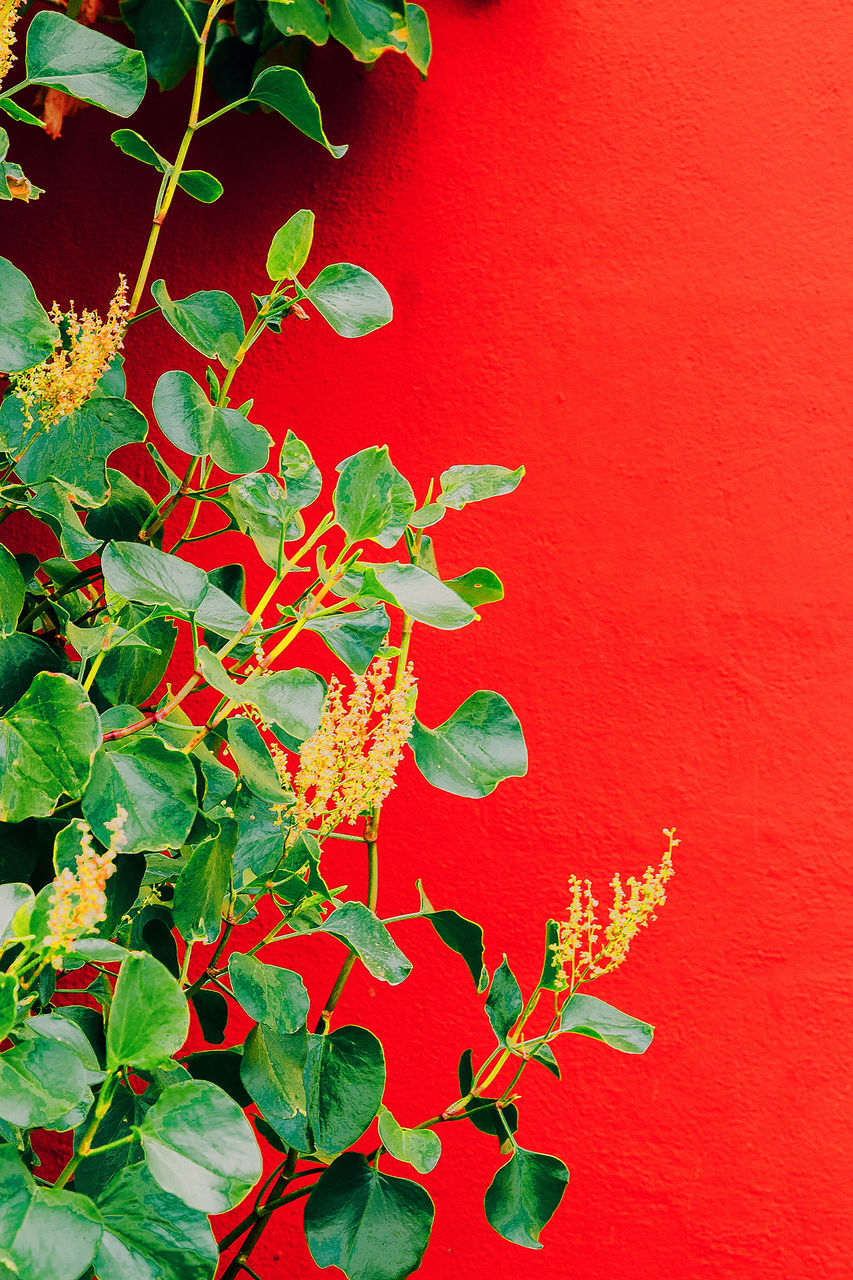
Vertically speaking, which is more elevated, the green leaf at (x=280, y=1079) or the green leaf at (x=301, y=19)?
the green leaf at (x=301, y=19)

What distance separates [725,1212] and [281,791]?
2.83 ft

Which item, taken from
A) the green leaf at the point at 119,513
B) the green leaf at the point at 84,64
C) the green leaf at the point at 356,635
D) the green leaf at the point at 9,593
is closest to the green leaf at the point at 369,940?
the green leaf at the point at 356,635

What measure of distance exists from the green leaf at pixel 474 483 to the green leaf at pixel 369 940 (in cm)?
36

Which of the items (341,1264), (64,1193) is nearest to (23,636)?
(64,1193)

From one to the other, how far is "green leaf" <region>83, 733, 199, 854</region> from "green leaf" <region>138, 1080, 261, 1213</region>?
6.5 inches

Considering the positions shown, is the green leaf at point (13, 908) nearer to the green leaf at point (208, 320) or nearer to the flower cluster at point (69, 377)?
the flower cluster at point (69, 377)

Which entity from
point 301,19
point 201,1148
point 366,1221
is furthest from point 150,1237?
point 301,19

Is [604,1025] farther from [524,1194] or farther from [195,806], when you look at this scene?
[195,806]

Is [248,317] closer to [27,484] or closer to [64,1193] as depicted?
[27,484]

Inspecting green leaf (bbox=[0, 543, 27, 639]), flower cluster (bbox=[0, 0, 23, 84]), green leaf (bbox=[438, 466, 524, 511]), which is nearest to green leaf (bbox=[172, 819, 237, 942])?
green leaf (bbox=[0, 543, 27, 639])

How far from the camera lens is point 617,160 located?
4.50 ft

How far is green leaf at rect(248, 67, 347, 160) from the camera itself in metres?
0.94

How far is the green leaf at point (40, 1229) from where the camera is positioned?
507 mm

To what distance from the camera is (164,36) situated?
1.26m
